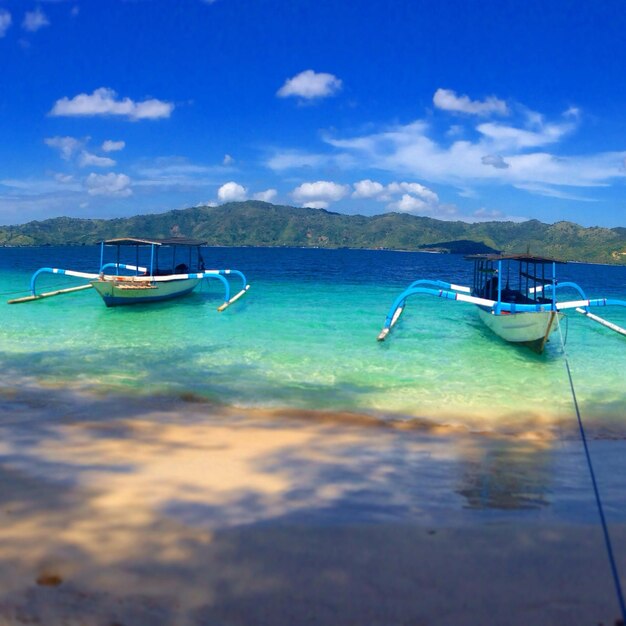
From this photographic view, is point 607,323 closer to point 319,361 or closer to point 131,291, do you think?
point 319,361

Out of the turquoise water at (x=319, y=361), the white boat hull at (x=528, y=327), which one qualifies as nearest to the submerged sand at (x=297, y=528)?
the turquoise water at (x=319, y=361)

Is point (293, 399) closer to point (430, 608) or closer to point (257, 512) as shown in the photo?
point (257, 512)

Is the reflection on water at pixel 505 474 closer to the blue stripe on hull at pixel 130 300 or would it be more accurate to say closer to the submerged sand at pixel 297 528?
the submerged sand at pixel 297 528

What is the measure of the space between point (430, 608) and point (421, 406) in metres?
5.72

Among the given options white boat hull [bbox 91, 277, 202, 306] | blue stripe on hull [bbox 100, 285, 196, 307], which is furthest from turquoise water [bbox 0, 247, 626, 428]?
white boat hull [bbox 91, 277, 202, 306]

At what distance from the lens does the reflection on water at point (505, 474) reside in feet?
16.5

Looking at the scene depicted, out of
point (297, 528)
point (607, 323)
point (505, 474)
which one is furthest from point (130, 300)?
point (607, 323)

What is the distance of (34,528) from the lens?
4.18 meters

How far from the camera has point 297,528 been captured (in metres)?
4.38

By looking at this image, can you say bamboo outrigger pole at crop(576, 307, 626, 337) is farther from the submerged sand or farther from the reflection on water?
the reflection on water

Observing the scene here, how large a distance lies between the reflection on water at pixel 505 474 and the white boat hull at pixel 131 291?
16.2 m

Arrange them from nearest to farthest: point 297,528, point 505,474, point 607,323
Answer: point 297,528, point 505,474, point 607,323

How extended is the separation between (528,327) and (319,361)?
19.3 feet

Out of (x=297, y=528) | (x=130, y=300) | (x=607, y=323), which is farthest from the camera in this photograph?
(x=130, y=300)
